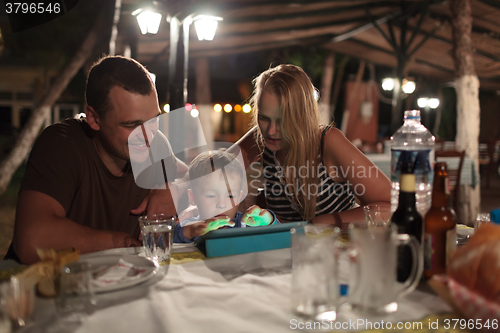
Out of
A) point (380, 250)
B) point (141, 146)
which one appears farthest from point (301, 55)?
point (380, 250)

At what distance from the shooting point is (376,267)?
74 cm

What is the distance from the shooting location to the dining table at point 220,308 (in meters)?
0.74

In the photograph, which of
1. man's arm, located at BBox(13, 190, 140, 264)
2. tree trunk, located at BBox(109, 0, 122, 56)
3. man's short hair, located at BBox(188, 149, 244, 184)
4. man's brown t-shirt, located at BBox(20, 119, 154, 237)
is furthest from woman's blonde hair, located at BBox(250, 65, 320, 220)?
tree trunk, located at BBox(109, 0, 122, 56)

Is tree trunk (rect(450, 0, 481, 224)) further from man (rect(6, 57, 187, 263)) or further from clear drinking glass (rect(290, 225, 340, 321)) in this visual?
clear drinking glass (rect(290, 225, 340, 321))

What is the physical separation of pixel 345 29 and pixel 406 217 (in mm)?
7774

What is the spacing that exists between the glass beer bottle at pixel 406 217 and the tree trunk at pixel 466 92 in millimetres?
4892

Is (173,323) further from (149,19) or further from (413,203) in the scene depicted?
(149,19)

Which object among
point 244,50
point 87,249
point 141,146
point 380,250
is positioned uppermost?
point 244,50

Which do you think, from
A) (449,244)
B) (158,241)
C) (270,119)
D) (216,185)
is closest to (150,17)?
(270,119)

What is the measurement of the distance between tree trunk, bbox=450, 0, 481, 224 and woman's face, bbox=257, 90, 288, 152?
4.34m

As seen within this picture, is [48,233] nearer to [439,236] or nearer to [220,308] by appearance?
[220,308]

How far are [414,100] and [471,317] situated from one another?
16171mm

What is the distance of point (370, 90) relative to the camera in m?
13.6

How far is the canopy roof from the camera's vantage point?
5.71 m
